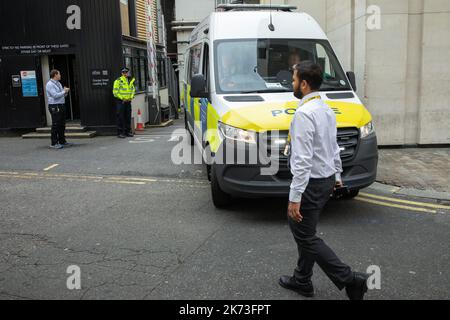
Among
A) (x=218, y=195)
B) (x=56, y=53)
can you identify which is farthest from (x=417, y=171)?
(x=56, y=53)

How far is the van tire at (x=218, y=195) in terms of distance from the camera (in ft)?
21.3

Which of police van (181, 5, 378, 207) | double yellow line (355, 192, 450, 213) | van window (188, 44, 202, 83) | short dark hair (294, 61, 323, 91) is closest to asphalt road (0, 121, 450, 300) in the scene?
double yellow line (355, 192, 450, 213)

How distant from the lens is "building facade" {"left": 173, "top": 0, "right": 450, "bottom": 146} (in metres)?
9.91

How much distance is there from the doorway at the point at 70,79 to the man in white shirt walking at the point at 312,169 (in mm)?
12830

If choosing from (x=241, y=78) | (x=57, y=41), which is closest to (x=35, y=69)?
(x=57, y=41)

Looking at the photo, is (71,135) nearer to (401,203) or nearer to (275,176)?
(275,176)

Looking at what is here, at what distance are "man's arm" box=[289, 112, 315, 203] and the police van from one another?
2010 mm

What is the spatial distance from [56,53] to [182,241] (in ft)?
35.4

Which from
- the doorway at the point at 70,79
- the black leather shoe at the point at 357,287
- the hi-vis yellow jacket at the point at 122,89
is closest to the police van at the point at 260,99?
the black leather shoe at the point at 357,287

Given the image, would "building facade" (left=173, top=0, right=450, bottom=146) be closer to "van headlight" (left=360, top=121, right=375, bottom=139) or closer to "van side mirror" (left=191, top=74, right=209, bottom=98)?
"van headlight" (left=360, top=121, right=375, bottom=139)

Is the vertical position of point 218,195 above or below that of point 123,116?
A: below

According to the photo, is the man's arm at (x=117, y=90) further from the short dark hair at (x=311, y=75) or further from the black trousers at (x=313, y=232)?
the black trousers at (x=313, y=232)

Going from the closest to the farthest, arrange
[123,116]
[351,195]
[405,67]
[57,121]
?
1. [351,195]
2. [405,67]
3. [57,121]
4. [123,116]

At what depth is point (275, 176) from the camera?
586 cm
